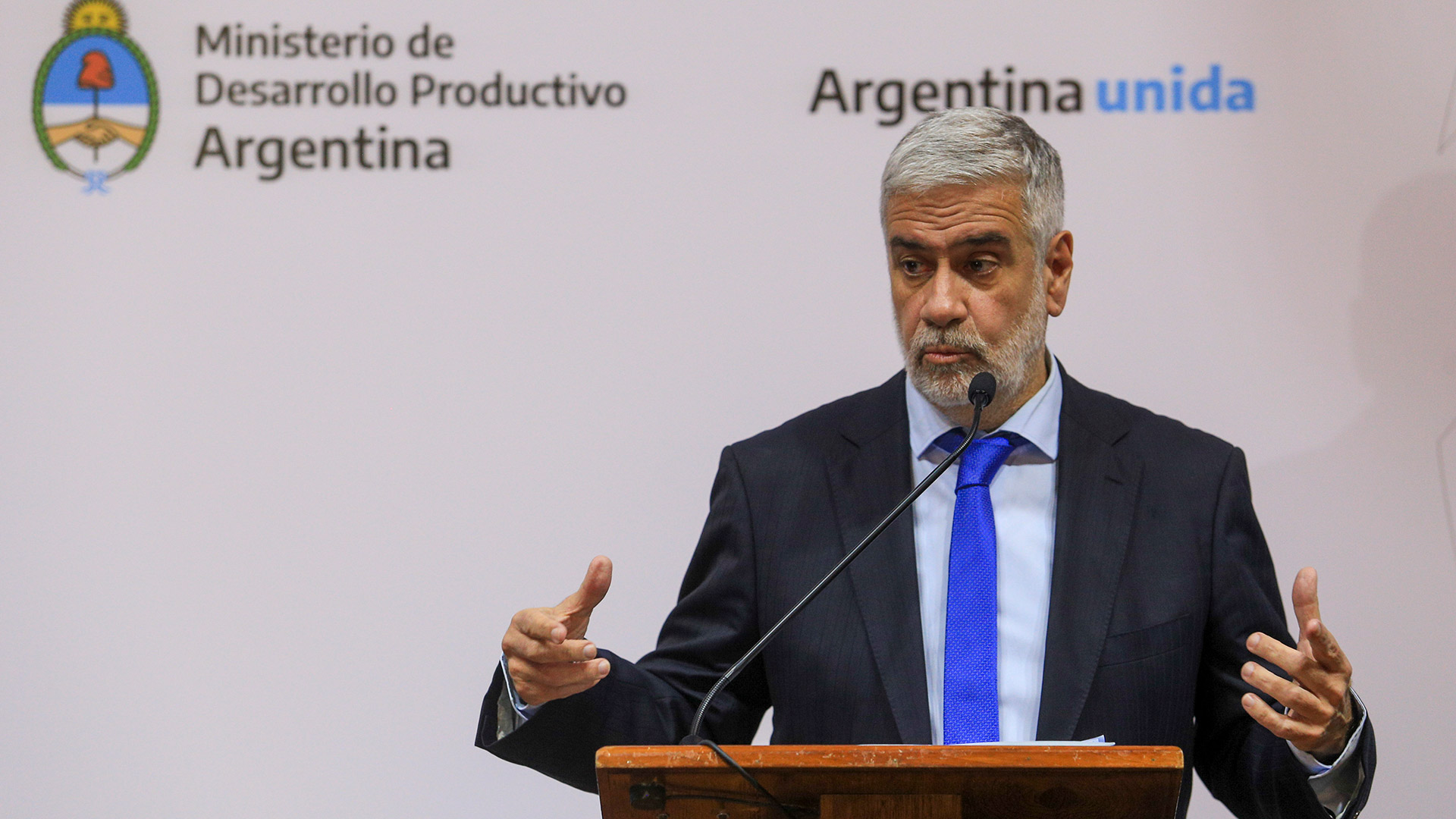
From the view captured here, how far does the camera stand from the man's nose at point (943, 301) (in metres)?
2.04

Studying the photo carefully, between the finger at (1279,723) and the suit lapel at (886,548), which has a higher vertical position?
the suit lapel at (886,548)

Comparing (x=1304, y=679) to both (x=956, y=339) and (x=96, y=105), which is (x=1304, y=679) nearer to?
(x=956, y=339)

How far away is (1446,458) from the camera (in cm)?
264

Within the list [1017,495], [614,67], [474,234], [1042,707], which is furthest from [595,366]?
[1042,707]

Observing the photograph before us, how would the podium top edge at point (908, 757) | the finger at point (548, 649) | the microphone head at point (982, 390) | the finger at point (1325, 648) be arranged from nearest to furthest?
the podium top edge at point (908, 757) → the finger at point (1325, 648) → the finger at point (548, 649) → the microphone head at point (982, 390)

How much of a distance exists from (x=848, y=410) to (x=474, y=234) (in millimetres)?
900

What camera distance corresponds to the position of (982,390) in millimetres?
1821

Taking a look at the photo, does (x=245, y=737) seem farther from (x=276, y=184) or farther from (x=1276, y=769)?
(x=1276, y=769)

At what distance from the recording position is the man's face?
2045mm

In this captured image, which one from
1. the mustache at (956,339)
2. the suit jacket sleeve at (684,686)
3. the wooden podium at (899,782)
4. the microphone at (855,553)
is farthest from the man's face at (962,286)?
the wooden podium at (899,782)

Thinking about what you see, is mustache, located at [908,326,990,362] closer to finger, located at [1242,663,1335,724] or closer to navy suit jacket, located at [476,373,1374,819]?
navy suit jacket, located at [476,373,1374,819]

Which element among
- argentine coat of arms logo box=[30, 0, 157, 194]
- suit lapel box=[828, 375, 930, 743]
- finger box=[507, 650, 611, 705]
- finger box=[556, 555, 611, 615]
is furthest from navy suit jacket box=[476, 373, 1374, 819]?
argentine coat of arms logo box=[30, 0, 157, 194]

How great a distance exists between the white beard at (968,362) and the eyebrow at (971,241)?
0.38 ft

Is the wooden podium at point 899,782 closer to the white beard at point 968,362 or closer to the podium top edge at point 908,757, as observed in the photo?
the podium top edge at point 908,757
